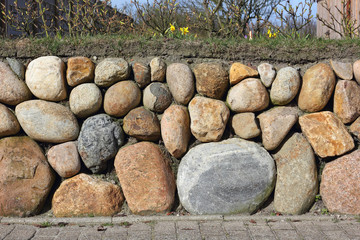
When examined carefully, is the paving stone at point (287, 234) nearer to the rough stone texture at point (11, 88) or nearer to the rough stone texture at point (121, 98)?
the rough stone texture at point (121, 98)

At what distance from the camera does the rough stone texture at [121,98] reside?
311cm

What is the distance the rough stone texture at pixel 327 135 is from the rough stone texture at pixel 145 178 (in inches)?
48.7

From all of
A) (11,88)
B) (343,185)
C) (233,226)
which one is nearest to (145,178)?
(233,226)

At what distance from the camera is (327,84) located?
308 centimetres

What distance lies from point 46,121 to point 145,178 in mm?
975

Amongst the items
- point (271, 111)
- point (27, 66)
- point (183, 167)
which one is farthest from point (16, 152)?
point (271, 111)

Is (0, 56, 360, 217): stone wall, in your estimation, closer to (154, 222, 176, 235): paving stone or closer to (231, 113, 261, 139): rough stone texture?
(231, 113, 261, 139): rough stone texture

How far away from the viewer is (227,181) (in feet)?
9.75

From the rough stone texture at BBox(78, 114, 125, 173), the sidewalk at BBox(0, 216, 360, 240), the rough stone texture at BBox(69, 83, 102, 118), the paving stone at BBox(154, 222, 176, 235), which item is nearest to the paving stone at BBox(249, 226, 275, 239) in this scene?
the sidewalk at BBox(0, 216, 360, 240)

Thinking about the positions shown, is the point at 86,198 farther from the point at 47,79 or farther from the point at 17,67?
the point at 17,67

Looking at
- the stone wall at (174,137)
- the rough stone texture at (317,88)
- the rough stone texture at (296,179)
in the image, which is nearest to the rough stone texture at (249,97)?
the stone wall at (174,137)

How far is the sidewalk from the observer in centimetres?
256

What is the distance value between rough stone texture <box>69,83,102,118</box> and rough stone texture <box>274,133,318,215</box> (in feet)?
5.45

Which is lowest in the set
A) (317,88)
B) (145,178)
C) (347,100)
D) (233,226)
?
(233,226)
